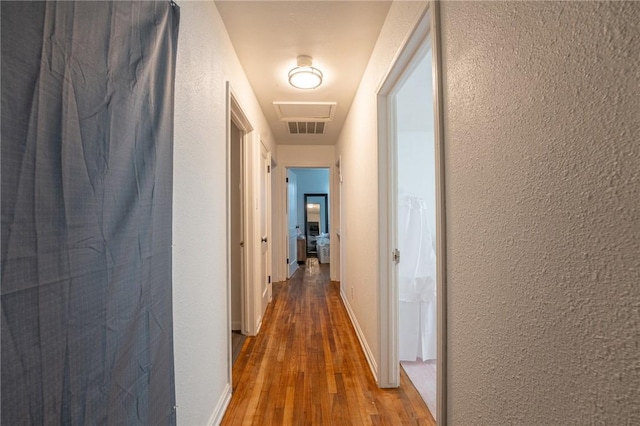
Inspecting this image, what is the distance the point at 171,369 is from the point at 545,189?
1.25 metres

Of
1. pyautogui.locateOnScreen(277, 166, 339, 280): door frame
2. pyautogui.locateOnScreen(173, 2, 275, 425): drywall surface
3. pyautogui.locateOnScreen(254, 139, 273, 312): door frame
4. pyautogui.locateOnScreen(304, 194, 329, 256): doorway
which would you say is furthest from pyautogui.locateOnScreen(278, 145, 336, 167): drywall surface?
pyautogui.locateOnScreen(304, 194, 329, 256): doorway

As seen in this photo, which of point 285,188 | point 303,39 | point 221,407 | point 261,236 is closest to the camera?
point 221,407

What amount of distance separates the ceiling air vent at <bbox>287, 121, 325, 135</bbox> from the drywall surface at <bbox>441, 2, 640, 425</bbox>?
8.90 feet

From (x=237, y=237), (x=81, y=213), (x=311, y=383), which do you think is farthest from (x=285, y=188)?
(x=81, y=213)

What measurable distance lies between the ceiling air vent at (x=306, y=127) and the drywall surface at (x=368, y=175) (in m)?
0.54

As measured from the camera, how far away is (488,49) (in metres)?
0.70

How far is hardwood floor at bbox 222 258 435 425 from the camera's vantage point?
1.54 meters

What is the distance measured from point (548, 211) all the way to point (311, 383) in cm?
185

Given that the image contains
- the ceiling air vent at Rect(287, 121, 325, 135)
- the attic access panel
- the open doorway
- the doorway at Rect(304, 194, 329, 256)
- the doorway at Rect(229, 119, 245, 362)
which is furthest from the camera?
the doorway at Rect(304, 194, 329, 256)

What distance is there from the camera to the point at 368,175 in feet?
7.04

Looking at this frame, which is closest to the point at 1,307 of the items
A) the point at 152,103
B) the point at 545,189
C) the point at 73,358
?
the point at 73,358

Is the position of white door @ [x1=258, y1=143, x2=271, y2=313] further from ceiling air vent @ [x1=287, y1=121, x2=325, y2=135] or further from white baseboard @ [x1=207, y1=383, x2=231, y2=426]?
white baseboard @ [x1=207, y1=383, x2=231, y2=426]

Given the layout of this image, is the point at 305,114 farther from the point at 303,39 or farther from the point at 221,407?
the point at 221,407

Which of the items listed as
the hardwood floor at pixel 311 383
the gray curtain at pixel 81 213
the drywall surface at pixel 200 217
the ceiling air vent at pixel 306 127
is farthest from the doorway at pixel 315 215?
the gray curtain at pixel 81 213
